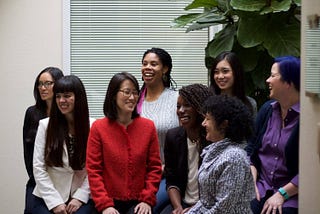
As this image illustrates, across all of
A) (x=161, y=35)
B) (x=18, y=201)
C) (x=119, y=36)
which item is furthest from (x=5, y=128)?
(x=161, y=35)

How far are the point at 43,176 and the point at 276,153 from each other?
1533 millimetres

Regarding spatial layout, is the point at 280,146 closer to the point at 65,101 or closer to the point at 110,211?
the point at 110,211

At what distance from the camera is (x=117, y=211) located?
3486 millimetres

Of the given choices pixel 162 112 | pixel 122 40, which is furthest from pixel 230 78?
pixel 122 40

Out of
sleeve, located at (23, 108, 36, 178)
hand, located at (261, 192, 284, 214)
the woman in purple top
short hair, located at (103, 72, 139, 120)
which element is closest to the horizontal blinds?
sleeve, located at (23, 108, 36, 178)

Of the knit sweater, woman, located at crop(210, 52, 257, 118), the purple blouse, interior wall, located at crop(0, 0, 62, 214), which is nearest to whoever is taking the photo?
the purple blouse

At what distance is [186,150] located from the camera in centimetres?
356

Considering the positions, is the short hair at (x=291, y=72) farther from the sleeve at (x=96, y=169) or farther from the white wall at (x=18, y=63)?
the white wall at (x=18, y=63)

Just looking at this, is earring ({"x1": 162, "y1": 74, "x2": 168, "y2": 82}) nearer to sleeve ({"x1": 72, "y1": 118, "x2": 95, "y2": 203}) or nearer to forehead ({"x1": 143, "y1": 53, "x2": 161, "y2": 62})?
forehead ({"x1": 143, "y1": 53, "x2": 161, "y2": 62})

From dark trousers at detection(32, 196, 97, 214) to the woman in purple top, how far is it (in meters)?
1.05

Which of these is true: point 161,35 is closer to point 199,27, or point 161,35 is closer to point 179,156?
point 199,27

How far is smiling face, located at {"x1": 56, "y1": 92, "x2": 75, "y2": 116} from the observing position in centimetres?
371

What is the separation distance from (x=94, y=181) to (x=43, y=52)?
1.96m

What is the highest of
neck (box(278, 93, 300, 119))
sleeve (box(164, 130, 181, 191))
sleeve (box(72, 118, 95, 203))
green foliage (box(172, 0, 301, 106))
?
green foliage (box(172, 0, 301, 106))
